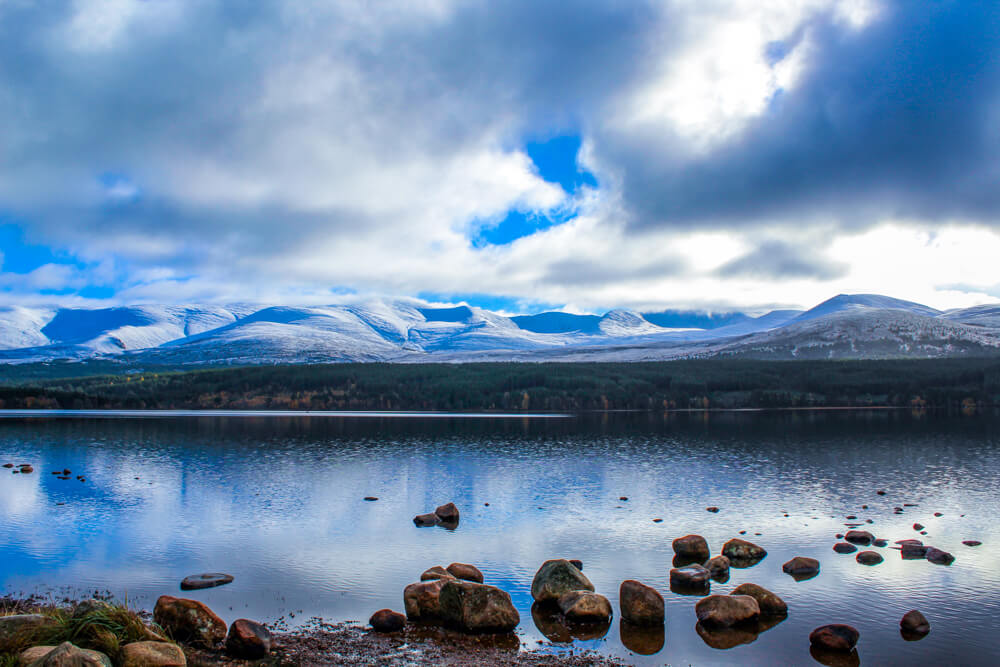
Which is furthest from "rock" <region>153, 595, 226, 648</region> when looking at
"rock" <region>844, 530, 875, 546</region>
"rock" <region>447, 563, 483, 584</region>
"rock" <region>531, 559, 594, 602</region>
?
"rock" <region>844, 530, 875, 546</region>

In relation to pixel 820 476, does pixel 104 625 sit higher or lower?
higher

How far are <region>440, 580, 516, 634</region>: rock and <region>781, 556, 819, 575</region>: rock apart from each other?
12.6m

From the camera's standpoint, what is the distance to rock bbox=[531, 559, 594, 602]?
2416 centimetres

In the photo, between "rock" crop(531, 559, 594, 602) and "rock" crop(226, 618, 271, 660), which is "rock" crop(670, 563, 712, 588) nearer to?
"rock" crop(531, 559, 594, 602)

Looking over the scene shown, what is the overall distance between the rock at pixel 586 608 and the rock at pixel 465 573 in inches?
173

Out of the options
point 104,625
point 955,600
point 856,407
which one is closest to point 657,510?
point 955,600

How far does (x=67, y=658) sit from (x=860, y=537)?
105ft

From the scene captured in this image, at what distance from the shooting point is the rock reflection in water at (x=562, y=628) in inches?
836

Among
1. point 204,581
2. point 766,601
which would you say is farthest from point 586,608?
point 204,581

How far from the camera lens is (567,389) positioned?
570 feet

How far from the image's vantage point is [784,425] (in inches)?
4250

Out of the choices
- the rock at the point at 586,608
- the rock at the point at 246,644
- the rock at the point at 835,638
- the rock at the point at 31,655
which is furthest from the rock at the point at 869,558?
the rock at the point at 31,655

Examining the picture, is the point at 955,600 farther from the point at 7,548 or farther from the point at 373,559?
the point at 7,548

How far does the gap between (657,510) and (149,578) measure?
27.1 meters
